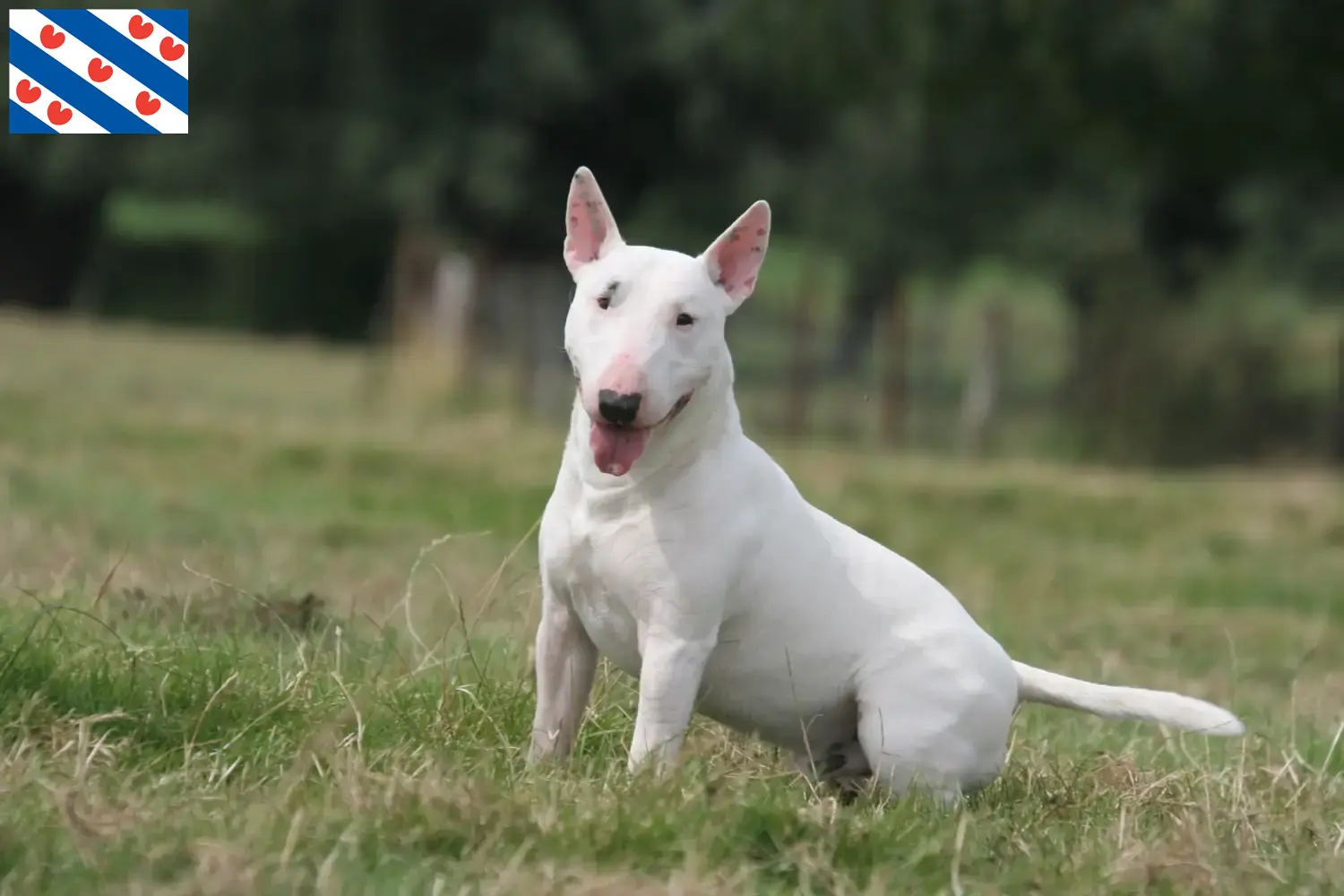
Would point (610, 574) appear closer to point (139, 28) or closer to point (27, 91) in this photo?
point (139, 28)

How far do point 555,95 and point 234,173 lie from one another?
5.16m

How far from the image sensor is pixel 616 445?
401 cm

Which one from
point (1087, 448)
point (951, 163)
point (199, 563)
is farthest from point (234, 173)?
point (199, 563)

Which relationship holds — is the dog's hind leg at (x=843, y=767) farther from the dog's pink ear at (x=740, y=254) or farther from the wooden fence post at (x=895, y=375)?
the wooden fence post at (x=895, y=375)

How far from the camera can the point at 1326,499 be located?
13.2 m

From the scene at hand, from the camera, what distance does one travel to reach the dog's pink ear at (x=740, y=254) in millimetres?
4285

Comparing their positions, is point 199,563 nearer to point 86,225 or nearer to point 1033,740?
point 1033,740


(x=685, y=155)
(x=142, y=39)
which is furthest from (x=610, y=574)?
(x=685, y=155)

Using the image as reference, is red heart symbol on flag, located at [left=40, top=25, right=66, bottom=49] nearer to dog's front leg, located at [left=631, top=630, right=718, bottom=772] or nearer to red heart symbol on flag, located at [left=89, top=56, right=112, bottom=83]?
red heart symbol on flag, located at [left=89, top=56, right=112, bottom=83]

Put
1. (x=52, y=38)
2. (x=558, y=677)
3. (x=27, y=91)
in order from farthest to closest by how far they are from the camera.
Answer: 1. (x=27, y=91)
2. (x=52, y=38)
3. (x=558, y=677)

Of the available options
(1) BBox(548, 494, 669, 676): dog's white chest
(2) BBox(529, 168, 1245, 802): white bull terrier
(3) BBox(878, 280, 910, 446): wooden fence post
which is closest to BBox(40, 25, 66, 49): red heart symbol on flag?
(2) BBox(529, 168, 1245, 802): white bull terrier

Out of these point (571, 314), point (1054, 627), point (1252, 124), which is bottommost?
point (1054, 627)

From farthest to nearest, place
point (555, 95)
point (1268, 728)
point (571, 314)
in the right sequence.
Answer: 1. point (555, 95)
2. point (1268, 728)
3. point (571, 314)

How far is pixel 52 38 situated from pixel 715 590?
22.7 ft
